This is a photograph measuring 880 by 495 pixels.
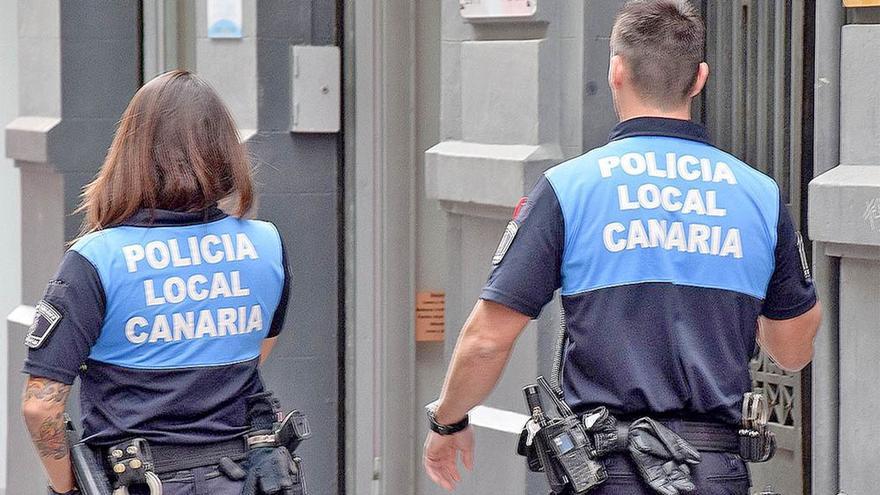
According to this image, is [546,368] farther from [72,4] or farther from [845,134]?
[72,4]

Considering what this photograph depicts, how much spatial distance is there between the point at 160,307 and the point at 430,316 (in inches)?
124

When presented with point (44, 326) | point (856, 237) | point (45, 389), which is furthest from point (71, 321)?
point (856, 237)

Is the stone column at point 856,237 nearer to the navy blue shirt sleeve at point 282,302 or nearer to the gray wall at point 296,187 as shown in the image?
the navy blue shirt sleeve at point 282,302

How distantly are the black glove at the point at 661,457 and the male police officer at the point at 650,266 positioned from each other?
0.06 ft

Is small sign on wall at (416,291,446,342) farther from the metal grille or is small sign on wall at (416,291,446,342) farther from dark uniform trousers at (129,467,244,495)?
dark uniform trousers at (129,467,244,495)

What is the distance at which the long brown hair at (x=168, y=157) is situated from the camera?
3.66m

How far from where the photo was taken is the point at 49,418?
3576 mm

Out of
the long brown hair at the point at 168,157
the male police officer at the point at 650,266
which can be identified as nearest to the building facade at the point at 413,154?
the male police officer at the point at 650,266

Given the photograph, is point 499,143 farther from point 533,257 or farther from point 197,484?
point 197,484

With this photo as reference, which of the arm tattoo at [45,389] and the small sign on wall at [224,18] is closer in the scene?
the arm tattoo at [45,389]

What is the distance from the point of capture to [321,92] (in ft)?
22.2

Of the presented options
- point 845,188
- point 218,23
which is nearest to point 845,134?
point 845,188

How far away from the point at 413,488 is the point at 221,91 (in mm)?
2030

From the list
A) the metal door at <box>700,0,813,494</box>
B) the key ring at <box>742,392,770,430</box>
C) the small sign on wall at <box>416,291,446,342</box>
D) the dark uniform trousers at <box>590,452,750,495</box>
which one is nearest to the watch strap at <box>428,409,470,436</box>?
the dark uniform trousers at <box>590,452,750,495</box>
